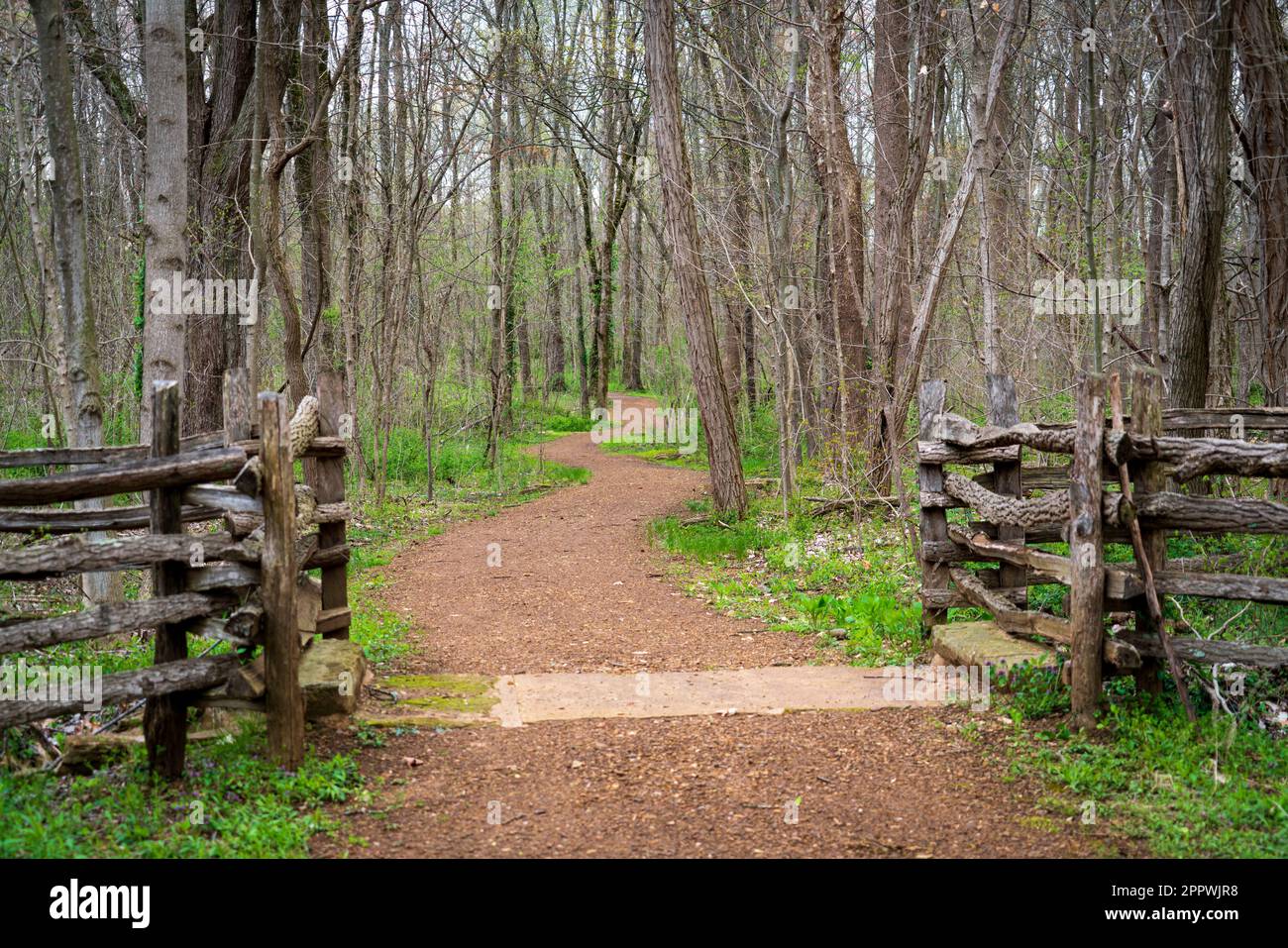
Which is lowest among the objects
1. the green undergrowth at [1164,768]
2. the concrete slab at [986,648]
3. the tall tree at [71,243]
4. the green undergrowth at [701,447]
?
the green undergrowth at [1164,768]

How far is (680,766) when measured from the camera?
18.1 feet

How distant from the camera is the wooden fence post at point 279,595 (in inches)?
200

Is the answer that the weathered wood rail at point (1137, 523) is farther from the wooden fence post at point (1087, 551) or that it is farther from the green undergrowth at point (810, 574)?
the green undergrowth at point (810, 574)

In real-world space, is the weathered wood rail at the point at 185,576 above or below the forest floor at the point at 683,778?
above

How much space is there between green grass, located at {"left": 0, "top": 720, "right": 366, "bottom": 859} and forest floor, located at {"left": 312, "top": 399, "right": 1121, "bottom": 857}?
0.63 feet

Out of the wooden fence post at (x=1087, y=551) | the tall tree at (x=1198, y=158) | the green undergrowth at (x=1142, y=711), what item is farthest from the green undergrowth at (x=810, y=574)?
the tall tree at (x=1198, y=158)

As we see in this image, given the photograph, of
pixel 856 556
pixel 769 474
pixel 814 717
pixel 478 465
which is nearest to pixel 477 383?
pixel 478 465

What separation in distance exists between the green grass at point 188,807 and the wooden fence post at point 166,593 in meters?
0.15

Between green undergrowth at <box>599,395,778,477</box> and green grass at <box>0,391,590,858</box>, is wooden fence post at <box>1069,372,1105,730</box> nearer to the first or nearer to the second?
green grass at <box>0,391,590,858</box>

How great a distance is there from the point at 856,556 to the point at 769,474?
22.3ft

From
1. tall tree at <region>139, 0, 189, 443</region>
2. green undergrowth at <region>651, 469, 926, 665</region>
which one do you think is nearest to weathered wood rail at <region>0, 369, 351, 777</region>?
tall tree at <region>139, 0, 189, 443</region>

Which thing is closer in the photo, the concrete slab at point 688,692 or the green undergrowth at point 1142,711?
the green undergrowth at point 1142,711

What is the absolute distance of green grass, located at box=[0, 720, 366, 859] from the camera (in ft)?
13.5

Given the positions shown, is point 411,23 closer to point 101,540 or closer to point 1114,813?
point 101,540
